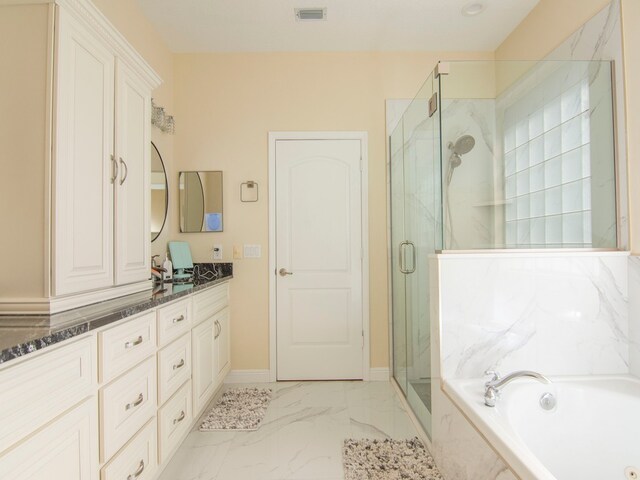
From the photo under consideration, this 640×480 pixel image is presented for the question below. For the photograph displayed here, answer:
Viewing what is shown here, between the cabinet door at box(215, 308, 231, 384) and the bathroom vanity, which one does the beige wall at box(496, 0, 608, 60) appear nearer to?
the bathroom vanity

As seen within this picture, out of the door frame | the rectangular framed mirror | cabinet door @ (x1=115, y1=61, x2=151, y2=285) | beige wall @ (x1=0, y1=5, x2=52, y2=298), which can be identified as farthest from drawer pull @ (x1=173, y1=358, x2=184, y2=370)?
the rectangular framed mirror

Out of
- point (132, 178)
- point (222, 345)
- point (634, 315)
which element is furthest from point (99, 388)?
point (634, 315)

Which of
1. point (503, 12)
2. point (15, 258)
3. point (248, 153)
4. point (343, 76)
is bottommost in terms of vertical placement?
point (15, 258)

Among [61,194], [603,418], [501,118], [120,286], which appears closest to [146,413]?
[120,286]

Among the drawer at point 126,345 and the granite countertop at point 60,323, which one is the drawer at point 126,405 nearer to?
the drawer at point 126,345

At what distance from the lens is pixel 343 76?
9.68ft

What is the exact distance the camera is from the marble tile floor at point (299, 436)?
5.80 feet

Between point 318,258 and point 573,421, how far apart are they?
1908 millimetres

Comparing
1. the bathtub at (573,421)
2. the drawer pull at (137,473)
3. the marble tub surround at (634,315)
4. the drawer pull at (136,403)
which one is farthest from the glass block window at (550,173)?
the drawer pull at (137,473)

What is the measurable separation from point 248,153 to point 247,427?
6.68ft

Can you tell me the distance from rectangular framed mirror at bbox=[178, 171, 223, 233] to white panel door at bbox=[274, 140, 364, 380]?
1.64 feet

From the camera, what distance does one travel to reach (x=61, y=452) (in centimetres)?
99

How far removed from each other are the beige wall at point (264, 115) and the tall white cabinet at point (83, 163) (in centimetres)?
114

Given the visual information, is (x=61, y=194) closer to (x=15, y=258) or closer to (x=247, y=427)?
(x=15, y=258)
